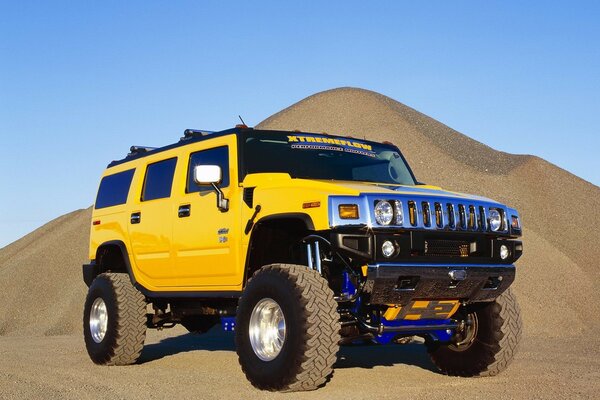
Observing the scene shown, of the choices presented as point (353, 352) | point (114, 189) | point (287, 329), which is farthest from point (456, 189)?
point (287, 329)

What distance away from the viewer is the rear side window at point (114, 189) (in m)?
10.2

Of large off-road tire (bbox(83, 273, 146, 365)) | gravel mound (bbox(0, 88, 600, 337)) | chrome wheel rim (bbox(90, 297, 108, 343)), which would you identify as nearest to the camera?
large off-road tire (bbox(83, 273, 146, 365))

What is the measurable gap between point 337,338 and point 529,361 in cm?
424

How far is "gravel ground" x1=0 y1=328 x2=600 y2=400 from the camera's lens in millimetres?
7016

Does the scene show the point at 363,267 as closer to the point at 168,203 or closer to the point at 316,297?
the point at 316,297

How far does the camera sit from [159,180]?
30.6 feet

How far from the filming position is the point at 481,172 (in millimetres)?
31703

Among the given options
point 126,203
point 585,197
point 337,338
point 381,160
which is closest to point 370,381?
point 337,338

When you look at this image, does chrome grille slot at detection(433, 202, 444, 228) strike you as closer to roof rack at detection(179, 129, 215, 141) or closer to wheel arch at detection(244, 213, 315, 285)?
wheel arch at detection(244, 213, 315, 285)

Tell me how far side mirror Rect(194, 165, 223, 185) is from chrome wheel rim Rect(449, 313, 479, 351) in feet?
9.30

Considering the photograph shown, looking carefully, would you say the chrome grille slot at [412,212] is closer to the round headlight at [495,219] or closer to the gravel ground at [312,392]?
the round headlight at [495,219]

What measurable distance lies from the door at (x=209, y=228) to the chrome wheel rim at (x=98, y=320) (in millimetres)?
1782

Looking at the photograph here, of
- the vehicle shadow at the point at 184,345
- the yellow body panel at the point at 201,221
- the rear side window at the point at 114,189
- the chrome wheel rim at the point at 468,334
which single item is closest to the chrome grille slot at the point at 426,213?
the yellow body panel at the point at 201,221

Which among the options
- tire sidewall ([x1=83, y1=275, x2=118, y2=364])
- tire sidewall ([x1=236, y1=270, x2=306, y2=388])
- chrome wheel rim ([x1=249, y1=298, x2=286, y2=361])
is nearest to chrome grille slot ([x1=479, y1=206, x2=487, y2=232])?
tire sidewall ([x1=236, y1=270, x2=306, y2=388])
